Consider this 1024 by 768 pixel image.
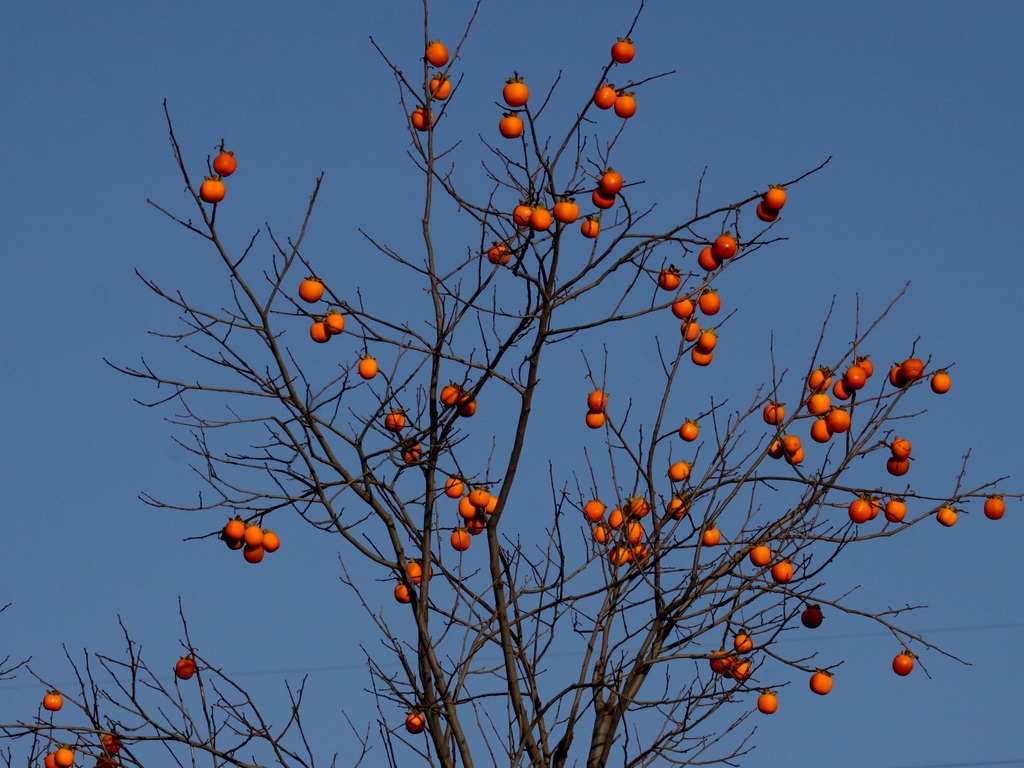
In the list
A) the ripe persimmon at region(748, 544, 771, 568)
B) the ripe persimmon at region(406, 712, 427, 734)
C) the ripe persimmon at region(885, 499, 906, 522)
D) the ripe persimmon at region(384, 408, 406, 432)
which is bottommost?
the ripe persimmon at region(406, 712, 427, 734)

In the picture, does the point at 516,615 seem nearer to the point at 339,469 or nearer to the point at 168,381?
the point at 339,469

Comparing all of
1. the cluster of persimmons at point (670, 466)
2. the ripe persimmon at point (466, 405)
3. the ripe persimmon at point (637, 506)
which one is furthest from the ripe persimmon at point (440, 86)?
the ripe persimmon at point (637, 506)

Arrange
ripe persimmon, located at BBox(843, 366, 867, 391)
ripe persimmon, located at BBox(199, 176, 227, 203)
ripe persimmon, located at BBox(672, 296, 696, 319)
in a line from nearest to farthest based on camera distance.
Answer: ripe persimmon, located at BBox(199, 176, 227, 203), ripe persimmon, located at BBox(672, 296, 696, 319), ripe persimmon, located at BBox(843, 366, 867, 391)

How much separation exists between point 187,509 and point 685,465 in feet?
7.28

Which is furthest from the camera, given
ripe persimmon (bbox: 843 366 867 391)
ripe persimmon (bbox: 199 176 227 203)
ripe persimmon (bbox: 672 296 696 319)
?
ripe persimmon (bbox: 843 366 867 391)

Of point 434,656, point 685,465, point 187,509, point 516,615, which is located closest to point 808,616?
point 685,465

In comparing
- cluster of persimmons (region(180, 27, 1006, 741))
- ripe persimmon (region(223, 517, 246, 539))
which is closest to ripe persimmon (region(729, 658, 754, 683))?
cluster of persimmons (region(180, 27, 1006, 741))

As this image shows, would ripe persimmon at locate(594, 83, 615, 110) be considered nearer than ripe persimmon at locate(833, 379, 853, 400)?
Yes

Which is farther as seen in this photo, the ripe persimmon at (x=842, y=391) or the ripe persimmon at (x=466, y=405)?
the ripe persimmon at (x=842, y=391)

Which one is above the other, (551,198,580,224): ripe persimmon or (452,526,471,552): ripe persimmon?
(551,198,580,224): ripe persimmon

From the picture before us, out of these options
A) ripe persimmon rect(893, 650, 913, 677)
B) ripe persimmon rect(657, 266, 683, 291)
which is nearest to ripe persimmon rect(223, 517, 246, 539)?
ripe persimmon rect(657, 266, 683, 291)

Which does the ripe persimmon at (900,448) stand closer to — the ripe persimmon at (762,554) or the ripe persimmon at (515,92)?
the ripe persimmon at (762,554)

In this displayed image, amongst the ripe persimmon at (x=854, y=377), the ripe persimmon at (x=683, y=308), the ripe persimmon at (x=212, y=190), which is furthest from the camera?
the ripe persimmon at (x=854, y=377)

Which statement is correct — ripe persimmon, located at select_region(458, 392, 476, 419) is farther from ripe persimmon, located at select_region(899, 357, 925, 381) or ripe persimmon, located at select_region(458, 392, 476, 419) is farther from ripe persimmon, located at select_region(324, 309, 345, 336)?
Answer: ripe persimmon, located at select_region(899, 357, 925, 381)
